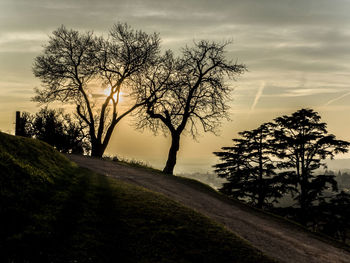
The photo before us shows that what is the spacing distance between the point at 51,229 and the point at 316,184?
2631 cm

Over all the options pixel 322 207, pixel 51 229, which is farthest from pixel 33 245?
pixel 322 207

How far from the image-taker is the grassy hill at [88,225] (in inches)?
206

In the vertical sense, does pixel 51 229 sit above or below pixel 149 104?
below

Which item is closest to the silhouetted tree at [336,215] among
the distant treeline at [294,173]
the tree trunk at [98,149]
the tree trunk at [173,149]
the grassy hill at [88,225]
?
the distant treeline at [294,173]

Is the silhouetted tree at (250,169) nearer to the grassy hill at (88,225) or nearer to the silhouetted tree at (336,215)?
the silhouetted tree at (336,215)

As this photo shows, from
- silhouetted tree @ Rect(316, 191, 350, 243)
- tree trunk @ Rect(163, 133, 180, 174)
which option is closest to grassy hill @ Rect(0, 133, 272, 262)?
tree trunk @ Rect(163, 133, 180, 174)

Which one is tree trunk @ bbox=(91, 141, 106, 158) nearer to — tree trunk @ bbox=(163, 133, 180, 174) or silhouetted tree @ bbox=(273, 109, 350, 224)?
tree trunk @ bbox=(163, 133, 180, 174)

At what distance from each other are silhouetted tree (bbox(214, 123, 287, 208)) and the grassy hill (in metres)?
22.2

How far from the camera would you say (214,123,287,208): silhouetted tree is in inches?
1167

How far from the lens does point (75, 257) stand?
502cm

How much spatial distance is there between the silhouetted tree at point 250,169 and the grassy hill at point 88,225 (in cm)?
2222

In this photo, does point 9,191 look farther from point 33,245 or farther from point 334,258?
point 334,258

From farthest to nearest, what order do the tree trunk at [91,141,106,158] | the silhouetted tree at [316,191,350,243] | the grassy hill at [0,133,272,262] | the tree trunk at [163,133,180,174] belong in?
the tree trunk at [91,141,106,158] → the silhouetted tree at [316,191,350,243] → the tree trunk at [163,133,180,174] → the grassy hill at [0,133,272,262]

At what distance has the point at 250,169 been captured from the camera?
101ft
